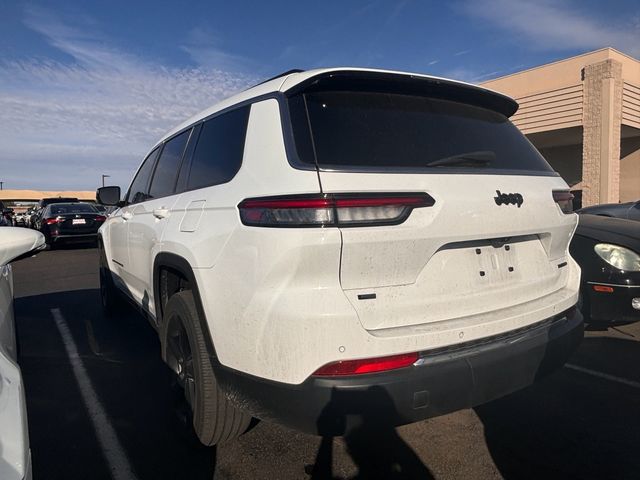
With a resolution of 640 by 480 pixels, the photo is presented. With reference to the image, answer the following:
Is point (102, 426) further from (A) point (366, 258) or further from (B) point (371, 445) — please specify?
(A) point (366, 258)

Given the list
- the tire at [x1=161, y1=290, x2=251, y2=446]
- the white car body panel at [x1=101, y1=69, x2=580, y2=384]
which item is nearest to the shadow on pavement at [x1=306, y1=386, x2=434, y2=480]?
the white car body panel at [x1=101, y1=69, x2=580, y2=384]

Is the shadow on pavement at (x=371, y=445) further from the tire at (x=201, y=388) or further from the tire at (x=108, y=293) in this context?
the tire at (x=108, y=293)

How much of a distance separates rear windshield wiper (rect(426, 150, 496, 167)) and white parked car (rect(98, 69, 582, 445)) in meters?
0.02

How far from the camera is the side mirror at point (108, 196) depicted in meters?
5.13

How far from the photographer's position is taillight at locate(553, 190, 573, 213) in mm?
2617

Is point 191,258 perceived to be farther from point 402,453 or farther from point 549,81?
point 549,81

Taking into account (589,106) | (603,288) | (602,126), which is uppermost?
(589,106)

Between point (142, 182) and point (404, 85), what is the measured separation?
2.96 meters

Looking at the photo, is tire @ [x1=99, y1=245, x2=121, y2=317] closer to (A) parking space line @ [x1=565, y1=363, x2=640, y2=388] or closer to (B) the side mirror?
(B) the side mirror

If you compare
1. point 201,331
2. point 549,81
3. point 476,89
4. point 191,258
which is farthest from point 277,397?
point 549,81

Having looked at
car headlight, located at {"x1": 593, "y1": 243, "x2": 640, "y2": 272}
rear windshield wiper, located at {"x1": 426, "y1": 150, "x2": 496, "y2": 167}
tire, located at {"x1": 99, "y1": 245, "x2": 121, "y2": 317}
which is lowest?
tire, located at {"x1": 99, "y1": 245, "x2": 121, "y2": 317}

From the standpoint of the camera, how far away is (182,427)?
2.91m

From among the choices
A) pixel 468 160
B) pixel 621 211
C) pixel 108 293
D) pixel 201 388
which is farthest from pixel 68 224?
pixel 468 160

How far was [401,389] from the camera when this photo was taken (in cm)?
195
